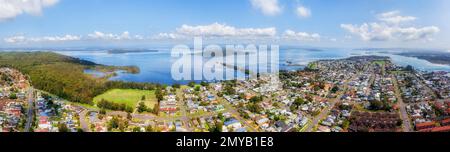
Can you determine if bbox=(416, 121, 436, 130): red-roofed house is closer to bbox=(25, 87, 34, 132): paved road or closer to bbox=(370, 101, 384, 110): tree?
bbox=(370, 101, 384, 110): tree

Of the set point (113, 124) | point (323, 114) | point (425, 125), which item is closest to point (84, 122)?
point (113, 124)

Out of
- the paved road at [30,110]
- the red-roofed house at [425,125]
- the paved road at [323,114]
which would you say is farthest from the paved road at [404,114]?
the paved road at [30,110]

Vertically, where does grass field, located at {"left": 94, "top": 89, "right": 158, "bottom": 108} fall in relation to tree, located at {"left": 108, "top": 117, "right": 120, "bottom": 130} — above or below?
above

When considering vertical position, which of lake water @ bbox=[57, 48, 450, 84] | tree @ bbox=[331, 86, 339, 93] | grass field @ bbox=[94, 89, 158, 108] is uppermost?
lake water @ bbox=[57, 48, 450, 84]

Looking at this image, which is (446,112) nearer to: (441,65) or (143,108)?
(143,108)

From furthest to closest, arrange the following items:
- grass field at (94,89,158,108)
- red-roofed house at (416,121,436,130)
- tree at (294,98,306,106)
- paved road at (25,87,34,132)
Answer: grass field at (94,89,158,108), tree at (294,98,306,106), red-roofed house at (416,121,436,130), paved road at (25,87,34,132)

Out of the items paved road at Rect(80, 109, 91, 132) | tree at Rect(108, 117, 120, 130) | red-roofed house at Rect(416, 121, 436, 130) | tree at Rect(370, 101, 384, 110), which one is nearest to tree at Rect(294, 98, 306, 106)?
tree at Rect(370, 101, 384, 110)

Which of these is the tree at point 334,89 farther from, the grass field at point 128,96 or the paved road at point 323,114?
the grass field at point 128,96
